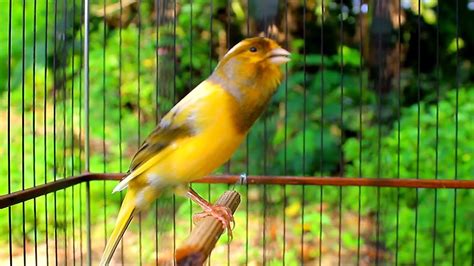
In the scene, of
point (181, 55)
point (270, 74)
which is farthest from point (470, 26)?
point (270, 74)

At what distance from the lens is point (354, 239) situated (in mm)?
2322

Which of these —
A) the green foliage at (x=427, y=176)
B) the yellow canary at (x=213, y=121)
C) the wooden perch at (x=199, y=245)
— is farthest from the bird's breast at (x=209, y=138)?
the green foliage at (x=427, y=176)

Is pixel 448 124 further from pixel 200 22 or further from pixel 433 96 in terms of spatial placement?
pixel 200 22

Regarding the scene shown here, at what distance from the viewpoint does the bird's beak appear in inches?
39.0

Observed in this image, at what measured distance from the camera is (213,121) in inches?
38.1

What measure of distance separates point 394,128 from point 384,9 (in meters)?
0.95

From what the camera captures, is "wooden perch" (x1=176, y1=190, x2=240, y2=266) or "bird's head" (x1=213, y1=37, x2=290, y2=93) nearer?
"wooden perch" (x1=176, y1=190, x2=240, y2=266)

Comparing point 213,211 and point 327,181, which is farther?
point 327,181

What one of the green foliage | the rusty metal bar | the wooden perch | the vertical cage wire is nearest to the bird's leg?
the wooden perch

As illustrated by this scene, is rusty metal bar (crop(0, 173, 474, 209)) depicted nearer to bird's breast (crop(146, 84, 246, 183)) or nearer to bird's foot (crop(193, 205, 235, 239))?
bird's foot (crop(193, 205, 235, 239))

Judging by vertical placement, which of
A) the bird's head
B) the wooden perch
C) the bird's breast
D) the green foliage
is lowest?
the green foliage

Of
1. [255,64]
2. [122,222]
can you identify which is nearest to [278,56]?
[255,64]

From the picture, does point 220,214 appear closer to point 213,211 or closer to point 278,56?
point 213,211

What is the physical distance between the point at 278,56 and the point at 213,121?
15cm
